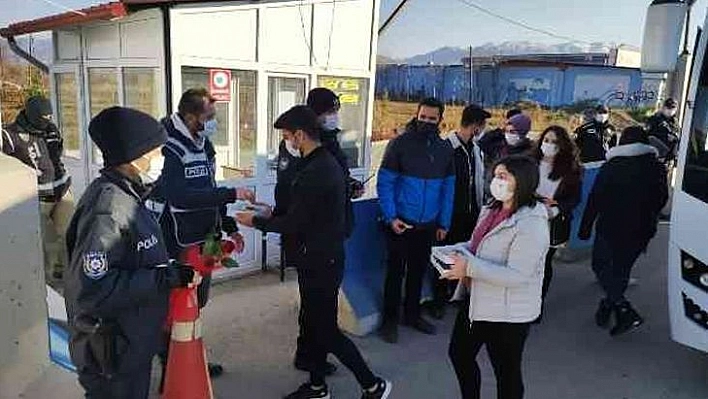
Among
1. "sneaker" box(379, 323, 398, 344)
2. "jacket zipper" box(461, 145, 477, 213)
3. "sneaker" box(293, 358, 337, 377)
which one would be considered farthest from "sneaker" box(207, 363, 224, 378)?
"jacket zipper" box(461, 145, 477, 213)

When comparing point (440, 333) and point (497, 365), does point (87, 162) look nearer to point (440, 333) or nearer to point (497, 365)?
point (440, 333)

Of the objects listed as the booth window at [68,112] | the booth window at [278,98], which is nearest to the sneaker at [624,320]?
the booth window at [278,98]

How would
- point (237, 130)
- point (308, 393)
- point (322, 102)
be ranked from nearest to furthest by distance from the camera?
point (308, 393), point (322, 102), point (237, 130)

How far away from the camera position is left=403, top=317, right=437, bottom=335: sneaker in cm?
413

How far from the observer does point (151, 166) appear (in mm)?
2199

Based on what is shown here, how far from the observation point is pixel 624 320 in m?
4.21

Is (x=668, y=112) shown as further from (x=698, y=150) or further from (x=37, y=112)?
(x=37, y=112)

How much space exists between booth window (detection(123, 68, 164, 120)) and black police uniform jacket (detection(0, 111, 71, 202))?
738 mm

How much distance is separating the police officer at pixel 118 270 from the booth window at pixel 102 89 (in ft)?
11.7

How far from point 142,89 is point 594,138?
18.6 feet

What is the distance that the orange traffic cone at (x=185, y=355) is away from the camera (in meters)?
2.61

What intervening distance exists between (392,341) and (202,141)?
1.94m

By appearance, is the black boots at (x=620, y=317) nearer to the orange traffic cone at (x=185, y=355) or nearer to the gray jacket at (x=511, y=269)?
the gray jacket at (x=511, y=269)

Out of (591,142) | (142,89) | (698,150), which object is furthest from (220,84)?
(591,142)
